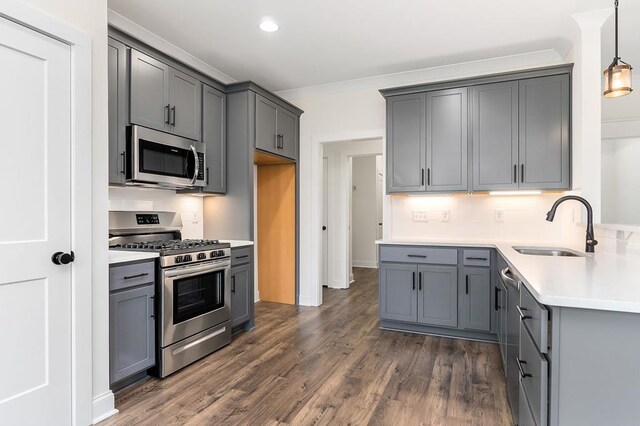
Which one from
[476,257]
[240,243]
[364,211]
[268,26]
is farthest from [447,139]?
[364,211]

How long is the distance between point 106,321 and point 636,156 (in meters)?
4.65

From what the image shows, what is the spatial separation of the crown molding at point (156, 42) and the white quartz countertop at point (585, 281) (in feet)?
9.88

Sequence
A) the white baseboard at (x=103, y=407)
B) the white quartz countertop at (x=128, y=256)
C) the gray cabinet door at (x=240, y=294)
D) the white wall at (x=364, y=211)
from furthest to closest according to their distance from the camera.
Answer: the white wall at (x=364, y=211) < the gray cabinet door at (x=240, y=294) < the white quartz countertop at (x=128, y=256) < the white baseboard at (x=103, y=407)

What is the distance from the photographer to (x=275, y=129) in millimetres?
4152

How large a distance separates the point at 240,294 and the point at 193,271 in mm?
787

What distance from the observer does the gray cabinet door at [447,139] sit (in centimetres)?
359

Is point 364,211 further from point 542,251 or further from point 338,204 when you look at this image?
point 542,251

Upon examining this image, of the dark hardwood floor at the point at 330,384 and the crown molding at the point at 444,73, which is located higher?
the crown molding at the point at 444,73
